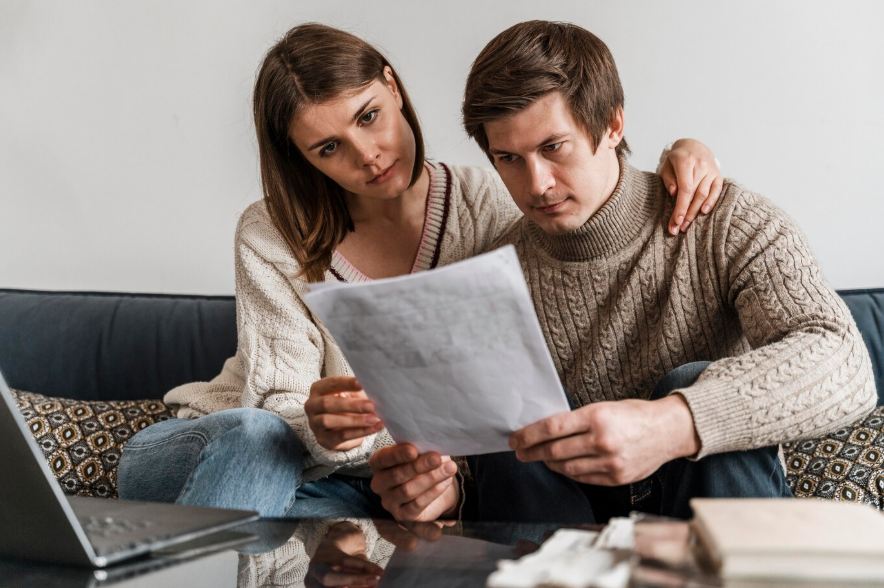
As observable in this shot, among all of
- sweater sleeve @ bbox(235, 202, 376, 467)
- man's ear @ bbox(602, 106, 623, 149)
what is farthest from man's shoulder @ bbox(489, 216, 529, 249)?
sweater sleeve @ bbox(235, 202, 376, 467)

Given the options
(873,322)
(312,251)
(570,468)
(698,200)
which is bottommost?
(873,322)

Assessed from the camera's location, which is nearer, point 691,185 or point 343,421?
point 343,421

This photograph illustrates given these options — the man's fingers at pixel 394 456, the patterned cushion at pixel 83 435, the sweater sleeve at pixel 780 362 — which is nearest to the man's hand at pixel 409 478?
the man's fingers at pixel 394 456

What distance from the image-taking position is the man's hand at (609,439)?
0.82 meters

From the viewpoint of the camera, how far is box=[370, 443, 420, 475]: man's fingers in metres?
0.92

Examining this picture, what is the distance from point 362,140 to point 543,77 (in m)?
0.35

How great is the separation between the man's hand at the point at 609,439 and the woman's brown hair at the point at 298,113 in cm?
74

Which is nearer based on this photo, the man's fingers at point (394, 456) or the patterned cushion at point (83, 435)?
the man's fingers at point (394, 456)

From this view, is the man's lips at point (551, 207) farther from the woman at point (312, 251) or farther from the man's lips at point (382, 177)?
the man's lips at point (382, 177)

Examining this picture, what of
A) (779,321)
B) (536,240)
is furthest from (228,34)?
(779,321)

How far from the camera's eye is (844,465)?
54.1 inches

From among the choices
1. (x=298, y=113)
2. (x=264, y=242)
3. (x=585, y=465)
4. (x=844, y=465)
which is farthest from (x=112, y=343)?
(x=844, y=465)

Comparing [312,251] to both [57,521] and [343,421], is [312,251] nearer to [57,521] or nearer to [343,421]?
[343,421]

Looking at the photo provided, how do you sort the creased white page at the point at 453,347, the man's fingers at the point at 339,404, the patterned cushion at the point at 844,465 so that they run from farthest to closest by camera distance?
the patterned cushion at the point at 844,465
the man's fingers at the point at 339,404
the creased white page at the point at 453,347
